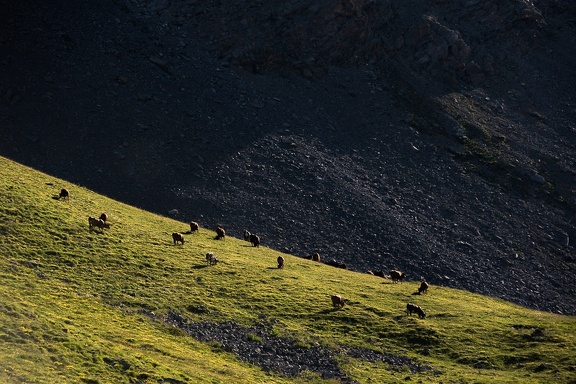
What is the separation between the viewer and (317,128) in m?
92.6

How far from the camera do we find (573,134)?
110 meters

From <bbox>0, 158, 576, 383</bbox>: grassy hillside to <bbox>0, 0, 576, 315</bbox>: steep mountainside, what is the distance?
15916 mm

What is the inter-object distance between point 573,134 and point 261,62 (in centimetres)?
4516

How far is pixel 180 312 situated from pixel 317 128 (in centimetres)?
5230

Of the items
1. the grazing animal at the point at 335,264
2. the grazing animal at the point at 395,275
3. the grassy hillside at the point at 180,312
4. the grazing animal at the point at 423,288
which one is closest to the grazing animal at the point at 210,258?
the grassy hillside at the point at 180,312

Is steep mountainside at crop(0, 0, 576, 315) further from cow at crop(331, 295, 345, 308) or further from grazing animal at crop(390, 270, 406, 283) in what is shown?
cow at crop(331, 295, 345, 308)

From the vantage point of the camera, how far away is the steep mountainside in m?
75.4

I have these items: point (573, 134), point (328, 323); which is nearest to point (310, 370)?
point (328, 323)

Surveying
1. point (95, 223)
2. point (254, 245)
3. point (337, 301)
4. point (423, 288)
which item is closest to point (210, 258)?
point (95, 223)

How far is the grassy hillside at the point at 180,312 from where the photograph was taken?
33.4 m

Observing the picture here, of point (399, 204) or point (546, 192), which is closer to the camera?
point (399, 204)

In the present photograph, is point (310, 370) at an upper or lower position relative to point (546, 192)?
lower

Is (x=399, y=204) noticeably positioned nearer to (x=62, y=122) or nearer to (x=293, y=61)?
(x=293, y=61)

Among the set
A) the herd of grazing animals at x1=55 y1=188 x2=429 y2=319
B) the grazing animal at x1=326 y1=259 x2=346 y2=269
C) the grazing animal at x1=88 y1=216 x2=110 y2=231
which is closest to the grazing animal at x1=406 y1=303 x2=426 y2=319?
the herd of grazing animals at x1=55 y1=188 x2=429 y2=319
